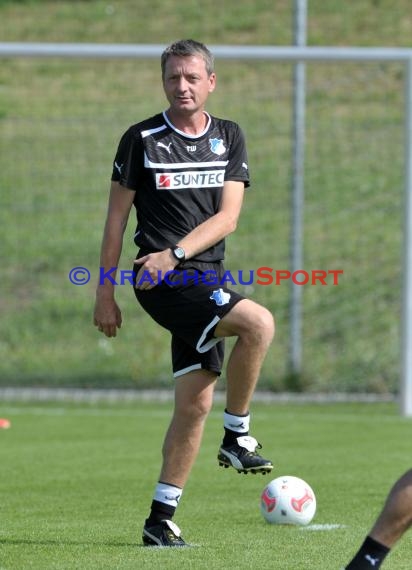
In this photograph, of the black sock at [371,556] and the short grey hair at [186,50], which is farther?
the short grey hair at [186,50]

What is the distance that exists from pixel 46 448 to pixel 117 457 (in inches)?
27.4

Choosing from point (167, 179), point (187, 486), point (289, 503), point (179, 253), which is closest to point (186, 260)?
point (179, 253)

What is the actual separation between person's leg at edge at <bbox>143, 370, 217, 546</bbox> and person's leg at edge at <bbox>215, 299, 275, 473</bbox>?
4.4 inches

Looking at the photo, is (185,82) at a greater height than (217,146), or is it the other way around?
(185,82)

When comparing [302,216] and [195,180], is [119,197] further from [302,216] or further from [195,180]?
[302,216]

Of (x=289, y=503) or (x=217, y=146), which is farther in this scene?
(x=289, y=503)

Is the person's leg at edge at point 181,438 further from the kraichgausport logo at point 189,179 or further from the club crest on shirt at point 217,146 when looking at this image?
the club crest on shirt at point 217,146

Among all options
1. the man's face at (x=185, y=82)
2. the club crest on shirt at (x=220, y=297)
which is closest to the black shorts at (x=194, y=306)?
the club crest on shirt at (x=220, y=297)

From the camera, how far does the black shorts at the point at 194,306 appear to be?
17.2 ft

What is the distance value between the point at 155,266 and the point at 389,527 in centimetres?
169

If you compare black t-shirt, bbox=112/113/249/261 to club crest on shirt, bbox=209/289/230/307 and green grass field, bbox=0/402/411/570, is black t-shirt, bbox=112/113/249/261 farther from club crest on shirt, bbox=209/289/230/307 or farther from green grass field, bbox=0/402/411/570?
green grass field, bbox=0/402/411/570

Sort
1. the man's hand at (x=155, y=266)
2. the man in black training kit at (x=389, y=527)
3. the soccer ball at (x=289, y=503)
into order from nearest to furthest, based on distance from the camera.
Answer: the man in black training kit at (x=389, y=527) → the man's hand at (x=155, y=266) → the soccer ball at (x=289, y=503)

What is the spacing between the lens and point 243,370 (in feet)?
17.5

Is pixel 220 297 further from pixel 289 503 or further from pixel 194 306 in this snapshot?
pixel 289 503
